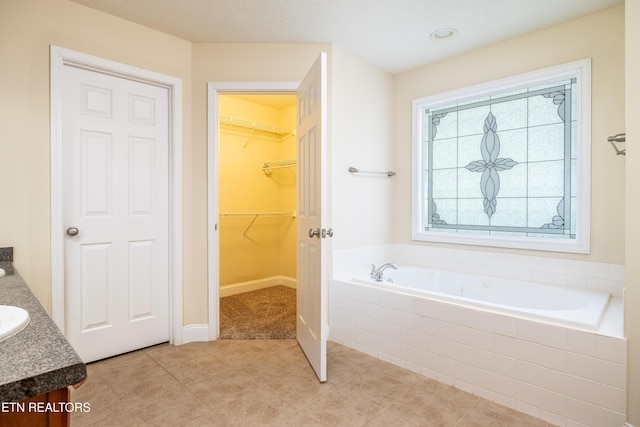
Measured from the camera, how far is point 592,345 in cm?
166

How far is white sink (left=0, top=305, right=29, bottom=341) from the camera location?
0.79 metres

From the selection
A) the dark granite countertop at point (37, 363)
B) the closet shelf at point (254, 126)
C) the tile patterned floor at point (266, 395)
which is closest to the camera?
the dark granite countertop at point (37, 363)

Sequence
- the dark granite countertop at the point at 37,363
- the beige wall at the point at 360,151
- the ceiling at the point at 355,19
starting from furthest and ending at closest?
the beige wall at the point at 360,151 → the ceiling at the point at 355,19 → the dark granite countertop at the point at 37,363

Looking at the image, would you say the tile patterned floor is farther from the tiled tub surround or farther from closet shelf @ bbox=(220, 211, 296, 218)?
closet shelf @ bbox=(220, 211, 296, 218)

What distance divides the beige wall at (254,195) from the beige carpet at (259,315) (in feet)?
1.13

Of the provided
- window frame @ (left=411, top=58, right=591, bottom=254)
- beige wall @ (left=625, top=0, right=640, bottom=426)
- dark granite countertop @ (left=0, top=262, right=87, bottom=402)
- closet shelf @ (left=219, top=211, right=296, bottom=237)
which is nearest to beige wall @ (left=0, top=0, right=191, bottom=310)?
dark granite countertop @ (left=0, top=262, right=87, bottom=402)

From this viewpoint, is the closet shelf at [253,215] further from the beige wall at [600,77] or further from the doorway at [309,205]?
the beige wall at [600,77]

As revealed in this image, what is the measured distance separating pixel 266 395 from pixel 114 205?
1661mm

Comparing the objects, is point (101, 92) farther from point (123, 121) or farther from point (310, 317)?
point (310, 317)

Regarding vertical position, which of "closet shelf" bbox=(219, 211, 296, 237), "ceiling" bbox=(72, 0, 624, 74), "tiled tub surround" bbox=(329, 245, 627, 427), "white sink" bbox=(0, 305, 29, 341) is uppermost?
"ceiling" bbox=(72, 0, 624, 74)

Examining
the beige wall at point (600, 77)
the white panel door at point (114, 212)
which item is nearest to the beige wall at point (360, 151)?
the beige wall at point (600, 77)

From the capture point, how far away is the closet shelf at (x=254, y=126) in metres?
4.03

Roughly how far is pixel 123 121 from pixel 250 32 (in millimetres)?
1136

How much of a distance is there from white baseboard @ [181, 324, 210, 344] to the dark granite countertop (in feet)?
6.51
